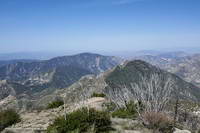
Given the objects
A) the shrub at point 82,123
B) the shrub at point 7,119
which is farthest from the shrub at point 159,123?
the shrub at point 7,119

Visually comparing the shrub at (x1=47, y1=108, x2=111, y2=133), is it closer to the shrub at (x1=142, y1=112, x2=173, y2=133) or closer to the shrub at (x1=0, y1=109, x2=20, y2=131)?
the shrub at (x1=142, y1=112, x2=173, y2=133)

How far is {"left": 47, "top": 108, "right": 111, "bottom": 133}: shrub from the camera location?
12.0 meters

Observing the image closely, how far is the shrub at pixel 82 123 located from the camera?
39.5ft

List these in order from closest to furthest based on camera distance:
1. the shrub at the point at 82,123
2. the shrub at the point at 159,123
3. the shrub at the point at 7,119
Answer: the shrub at the point at 82,123 → the shrub at the point at 159,123 → the shrub at the point at 7,119

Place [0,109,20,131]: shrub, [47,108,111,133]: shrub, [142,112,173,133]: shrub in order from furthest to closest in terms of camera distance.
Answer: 1. [0,109,20,131]: shrub
2. [142,112,173,133]: shrub
3. [47,108,111,133]: shrub

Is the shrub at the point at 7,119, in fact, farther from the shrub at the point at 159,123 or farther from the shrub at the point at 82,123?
the shrub at the point at 159,123

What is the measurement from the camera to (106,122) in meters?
13.3

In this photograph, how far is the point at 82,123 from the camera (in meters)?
12.3

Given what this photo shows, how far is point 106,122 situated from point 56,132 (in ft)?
9.61

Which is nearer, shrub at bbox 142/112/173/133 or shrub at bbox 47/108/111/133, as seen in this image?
shrub at bbox 47/108/111/133

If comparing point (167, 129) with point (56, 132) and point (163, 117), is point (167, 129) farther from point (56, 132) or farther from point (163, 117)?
point (56, 132)

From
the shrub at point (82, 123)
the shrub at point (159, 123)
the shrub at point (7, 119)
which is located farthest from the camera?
the shrub at point (7, 119)

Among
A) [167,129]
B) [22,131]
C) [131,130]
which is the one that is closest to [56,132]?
[22,131]

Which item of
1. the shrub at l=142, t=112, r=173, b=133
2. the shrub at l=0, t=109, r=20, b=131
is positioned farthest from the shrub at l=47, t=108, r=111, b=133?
the shrub at l=0, t=109, r=20, b=131
